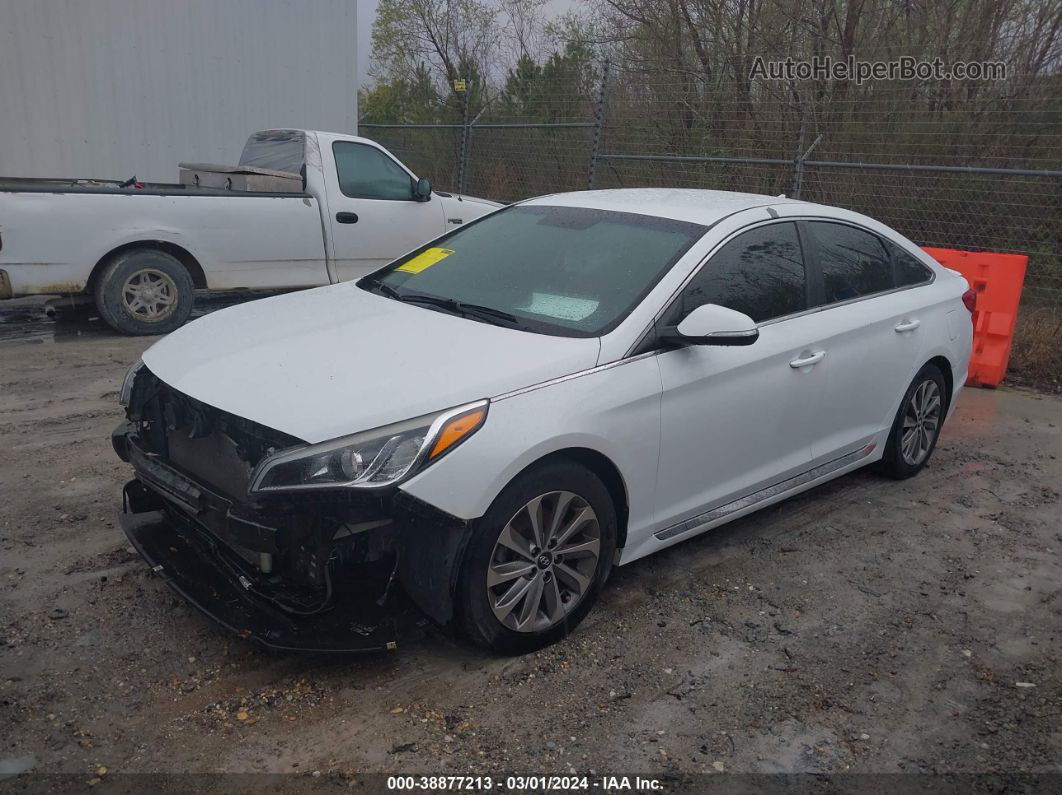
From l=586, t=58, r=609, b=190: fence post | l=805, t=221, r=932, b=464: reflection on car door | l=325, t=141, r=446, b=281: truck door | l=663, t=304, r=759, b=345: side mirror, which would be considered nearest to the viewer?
l=663, t=304, r=759, b=345: side mirror

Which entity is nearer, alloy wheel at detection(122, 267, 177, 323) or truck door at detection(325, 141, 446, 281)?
alloy wheel at detection(122, 267, 177, 323)

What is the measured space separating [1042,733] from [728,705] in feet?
3.44

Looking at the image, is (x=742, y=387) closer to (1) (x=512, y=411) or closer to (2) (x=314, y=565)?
(1) (x=512, y=411)

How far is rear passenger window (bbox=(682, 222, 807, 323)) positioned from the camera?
3.98 meters

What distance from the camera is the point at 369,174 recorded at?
30.5 ft

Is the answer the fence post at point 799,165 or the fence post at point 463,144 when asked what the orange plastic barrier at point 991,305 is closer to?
the fence post at point 799,165

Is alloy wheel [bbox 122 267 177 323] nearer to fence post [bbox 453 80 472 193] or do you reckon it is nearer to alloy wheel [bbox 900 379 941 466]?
alloy wheel [bbox 900 379 941 466]

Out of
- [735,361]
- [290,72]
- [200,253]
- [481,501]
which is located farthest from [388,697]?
[290,72]

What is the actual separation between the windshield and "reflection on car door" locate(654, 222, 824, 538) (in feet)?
0.77

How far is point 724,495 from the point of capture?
4.04m

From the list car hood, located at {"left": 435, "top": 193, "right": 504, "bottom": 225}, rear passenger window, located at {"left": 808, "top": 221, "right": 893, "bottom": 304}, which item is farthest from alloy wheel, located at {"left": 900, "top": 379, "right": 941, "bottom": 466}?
car hood, located at {"left": 435, "top": 193, "right": 504, "bottom": 225}

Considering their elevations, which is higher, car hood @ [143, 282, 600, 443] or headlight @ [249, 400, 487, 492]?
car hood @ [143, 282, 600, 443]

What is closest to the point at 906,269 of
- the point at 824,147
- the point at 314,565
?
the point at 314,565

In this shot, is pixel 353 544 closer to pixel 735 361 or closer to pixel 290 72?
pixel 735 361
